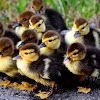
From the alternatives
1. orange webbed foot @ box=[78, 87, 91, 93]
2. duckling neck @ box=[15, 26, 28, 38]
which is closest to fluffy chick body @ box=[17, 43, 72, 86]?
orange webbed foot @ box=[78, 87, 91, 93]

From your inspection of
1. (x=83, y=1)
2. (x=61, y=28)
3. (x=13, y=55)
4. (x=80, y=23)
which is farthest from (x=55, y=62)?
(x=83, y=1)

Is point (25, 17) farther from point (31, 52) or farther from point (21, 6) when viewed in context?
point (21, 6)

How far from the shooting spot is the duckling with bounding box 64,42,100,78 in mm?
2377

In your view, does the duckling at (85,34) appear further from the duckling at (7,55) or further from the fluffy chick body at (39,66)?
the duckling at (7,55)

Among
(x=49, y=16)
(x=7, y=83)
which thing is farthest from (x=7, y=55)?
(x=49, y=16)

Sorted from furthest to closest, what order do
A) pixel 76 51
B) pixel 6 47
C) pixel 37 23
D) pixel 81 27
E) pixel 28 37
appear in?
pixel 37 23 < pixel 81 27 < pixel 28 37 < pixel 6 47 < pixel 76 51

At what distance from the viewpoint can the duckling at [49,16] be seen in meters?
3.60

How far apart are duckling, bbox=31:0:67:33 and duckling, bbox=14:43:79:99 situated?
1172 millimetres

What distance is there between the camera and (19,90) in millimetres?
2623

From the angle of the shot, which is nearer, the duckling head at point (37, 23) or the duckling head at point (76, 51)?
the duckling head at point (76, 51)

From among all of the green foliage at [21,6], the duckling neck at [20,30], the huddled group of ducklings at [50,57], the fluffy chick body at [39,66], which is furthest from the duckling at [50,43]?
the green foliage at [21,6]

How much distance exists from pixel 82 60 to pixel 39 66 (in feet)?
1.37

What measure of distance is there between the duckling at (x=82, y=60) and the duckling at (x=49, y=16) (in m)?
1.21

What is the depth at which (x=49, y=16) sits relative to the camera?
367 cm
